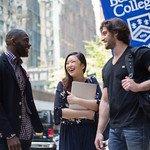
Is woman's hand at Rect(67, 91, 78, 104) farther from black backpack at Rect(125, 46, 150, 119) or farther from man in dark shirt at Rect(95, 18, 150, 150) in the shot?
black backpack at Rect(125, 46, 150, 119)

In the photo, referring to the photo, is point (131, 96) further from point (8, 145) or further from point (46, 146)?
point (46, 146)

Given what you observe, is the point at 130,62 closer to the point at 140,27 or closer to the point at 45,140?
the point at 140,27

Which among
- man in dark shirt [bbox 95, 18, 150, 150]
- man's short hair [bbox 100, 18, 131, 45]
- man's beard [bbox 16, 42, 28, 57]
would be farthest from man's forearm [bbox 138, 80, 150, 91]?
man's beard [bbox 16, 42, 28, 57]

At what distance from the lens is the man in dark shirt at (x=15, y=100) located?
189 inches

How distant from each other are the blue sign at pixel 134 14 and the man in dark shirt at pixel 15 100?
959mm

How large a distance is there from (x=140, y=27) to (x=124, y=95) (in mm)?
1284

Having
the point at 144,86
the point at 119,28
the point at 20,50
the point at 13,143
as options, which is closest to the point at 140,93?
the point at 144,86

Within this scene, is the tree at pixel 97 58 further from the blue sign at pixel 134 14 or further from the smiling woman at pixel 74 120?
the blue sign at pixel 134 14

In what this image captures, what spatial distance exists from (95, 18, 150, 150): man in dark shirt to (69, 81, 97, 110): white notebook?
2.84 feet

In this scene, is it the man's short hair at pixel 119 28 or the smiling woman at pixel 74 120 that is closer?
the man's short hair at pixel 119 28

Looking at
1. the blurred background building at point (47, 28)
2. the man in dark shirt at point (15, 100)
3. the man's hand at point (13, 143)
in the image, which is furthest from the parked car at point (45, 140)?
the blurred background building at point (47, 28)

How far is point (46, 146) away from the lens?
19.0 m

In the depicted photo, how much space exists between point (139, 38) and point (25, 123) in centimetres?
145

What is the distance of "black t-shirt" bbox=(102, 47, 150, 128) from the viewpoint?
14.6 ft
